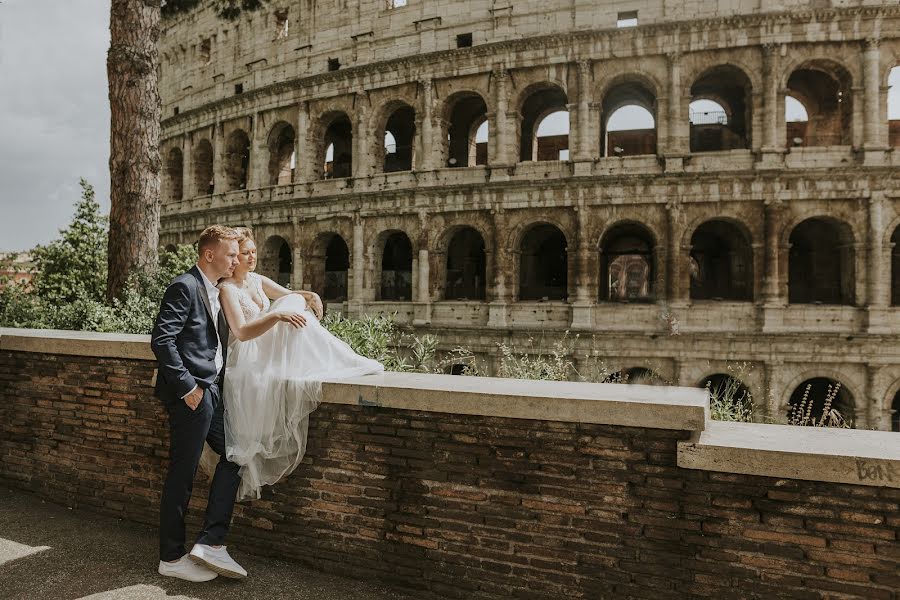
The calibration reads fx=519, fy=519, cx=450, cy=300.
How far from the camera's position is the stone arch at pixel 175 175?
22.6m

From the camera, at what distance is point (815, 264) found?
1577 cm

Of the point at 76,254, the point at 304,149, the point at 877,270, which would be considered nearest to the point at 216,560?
the point at 76,254

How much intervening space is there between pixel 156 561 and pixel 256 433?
4.07 ft

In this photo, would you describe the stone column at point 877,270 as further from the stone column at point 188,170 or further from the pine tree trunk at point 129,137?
the stone column at point 188,170

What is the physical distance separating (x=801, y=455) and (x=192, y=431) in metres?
3.45

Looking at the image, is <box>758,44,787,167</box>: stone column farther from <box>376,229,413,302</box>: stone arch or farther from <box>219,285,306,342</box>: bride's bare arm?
<box>219,285,306,342</box>: bride's bare arm

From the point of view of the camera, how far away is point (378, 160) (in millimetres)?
17531

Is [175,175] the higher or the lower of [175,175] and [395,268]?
the higher

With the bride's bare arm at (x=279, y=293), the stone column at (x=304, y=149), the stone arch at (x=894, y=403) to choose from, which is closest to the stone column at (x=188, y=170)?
the stone column at (x=304, y=149)

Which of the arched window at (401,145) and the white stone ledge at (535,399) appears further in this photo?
the arched window at (401,145)

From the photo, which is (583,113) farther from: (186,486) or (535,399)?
(186,486)

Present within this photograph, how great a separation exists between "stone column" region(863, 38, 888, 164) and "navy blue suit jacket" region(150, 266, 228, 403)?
16.5m

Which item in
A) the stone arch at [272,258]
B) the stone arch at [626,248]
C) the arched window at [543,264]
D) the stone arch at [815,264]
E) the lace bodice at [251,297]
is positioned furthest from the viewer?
the stone arch at [272,258]

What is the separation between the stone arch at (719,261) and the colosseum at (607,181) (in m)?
0.06
